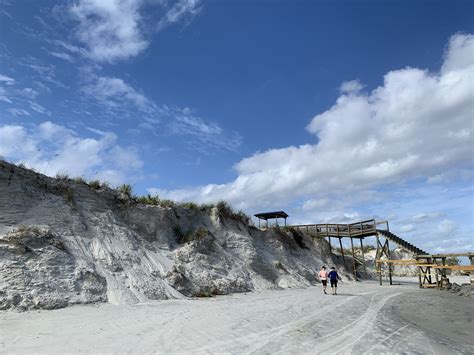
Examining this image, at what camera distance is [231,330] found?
9.77m

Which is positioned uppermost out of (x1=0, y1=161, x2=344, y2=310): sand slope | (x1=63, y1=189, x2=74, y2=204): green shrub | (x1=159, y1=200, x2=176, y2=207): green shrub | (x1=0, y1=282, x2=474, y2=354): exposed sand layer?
(x1=159, y1=200, x2=176, y2=207): green shrub

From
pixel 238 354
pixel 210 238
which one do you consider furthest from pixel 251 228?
pixel 238 354

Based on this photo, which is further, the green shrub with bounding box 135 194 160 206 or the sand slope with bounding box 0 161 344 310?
the green shrub with bounding box 135 194 160 206

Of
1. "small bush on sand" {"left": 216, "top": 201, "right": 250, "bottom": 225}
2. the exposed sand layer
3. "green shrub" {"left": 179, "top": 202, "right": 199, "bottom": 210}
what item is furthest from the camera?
"small bush on sand" {"left": 216, "top": 201, "right": 250, "bottom": 225}

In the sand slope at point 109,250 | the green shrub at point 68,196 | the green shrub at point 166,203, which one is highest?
the green shrub at point 166,203

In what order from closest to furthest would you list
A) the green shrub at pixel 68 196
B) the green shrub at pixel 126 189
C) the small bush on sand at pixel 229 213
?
the green shrub at pixel 68 196 < the green shrub at pixel 126 189 < the small bush on sand at pixel 229 213

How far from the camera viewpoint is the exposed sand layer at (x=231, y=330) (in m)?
8.22

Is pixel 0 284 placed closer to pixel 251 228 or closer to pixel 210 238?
pixel 210 238

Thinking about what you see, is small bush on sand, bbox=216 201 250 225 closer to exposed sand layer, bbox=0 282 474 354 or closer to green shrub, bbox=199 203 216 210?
green shrub, bbox=199 203 216 210

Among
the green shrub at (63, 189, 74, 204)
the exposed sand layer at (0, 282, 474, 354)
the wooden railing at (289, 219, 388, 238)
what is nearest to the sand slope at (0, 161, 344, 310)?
the green shrub at (63, 189, 74, 204)

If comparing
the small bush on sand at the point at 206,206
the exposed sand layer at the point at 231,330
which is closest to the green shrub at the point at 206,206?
the small bush on sand at the point at 206,206

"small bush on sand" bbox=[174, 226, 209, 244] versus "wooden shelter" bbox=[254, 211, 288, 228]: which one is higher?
"wooden shelter" bbox=[254, 211, 288, 228]

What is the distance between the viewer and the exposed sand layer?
27.0 feet

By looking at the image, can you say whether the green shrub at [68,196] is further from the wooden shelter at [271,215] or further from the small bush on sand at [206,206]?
the wooden shelter at [271,215]
